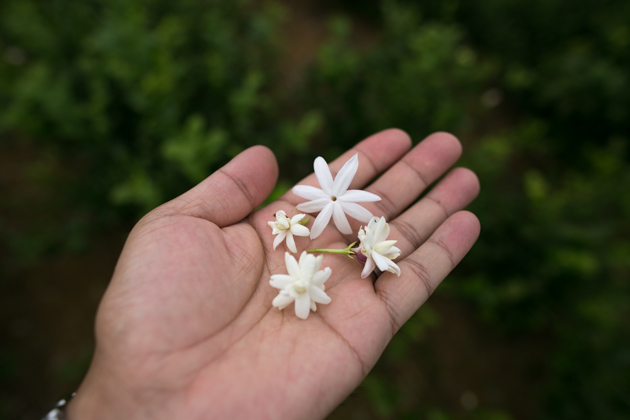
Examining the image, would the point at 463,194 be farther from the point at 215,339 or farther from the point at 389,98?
the point at 215,339

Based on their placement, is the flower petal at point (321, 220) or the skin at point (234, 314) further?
the flower petal at point (321, 220)

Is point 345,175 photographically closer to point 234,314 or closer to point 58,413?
point 234,314

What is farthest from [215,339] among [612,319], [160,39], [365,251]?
[612,319]

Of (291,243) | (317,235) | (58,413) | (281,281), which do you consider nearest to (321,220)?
(317,235)

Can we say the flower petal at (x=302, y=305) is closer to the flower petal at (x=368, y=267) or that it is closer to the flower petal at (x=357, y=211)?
the flower petal at (x=368, y=267)

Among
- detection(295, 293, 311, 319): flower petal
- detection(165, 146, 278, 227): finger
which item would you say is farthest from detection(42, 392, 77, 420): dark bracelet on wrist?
detection(295, 293, 311, 319): flower petal

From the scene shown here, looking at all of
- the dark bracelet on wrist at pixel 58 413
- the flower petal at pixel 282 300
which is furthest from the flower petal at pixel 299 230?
the dark bracelet on wrist at pixel 58 413
